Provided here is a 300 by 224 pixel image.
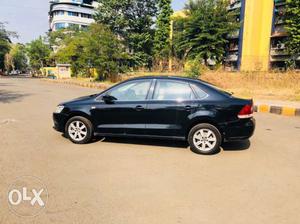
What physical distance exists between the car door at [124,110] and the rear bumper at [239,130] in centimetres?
168

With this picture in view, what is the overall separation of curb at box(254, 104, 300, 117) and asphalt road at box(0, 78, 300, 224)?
4.54 m

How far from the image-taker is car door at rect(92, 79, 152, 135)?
18.5 ft

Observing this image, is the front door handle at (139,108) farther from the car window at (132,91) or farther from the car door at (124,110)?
the car window at (132,91)

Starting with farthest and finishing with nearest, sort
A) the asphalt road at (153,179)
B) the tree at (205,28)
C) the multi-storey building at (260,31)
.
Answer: the multi-storey building at (260,31) → the tree at (205,28) → the asphalt road at (153,179)

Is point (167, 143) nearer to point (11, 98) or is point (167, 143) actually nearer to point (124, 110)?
point (124, 110)

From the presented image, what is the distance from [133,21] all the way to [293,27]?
20989mm

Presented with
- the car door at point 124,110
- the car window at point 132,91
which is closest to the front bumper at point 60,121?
the car door at point 124,110

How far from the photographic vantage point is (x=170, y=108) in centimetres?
546

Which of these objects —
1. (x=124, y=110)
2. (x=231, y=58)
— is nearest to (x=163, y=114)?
(x=124, y=110)

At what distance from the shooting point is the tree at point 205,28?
32906mm

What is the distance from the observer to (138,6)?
4112cm

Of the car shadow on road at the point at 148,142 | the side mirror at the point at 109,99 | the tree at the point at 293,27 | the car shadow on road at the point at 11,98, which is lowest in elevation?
the car shadow on road at the point at 148,142

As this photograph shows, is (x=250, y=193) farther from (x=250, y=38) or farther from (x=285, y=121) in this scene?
(x=250, y=38)

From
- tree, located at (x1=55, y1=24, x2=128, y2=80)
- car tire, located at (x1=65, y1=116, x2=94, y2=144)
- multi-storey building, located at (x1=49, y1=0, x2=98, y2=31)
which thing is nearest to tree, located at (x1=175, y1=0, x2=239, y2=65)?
tree, located at (x1=55, y1=24, x2=128, y2=80)
